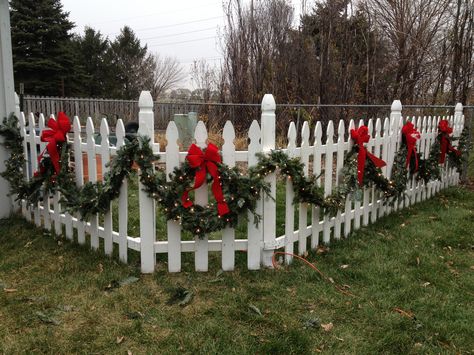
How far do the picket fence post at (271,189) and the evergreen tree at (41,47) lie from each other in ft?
96.3

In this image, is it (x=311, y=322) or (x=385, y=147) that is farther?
(x=385, y=147)

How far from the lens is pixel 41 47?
1174 inches

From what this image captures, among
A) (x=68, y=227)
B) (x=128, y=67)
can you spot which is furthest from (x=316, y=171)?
(x=128, y=67)

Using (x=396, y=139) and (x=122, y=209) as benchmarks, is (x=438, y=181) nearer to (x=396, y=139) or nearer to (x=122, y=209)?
(x=396, y=139)

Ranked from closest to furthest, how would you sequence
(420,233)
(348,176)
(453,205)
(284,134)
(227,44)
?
1. (348,176)
2. (420,233)
3. (453,205)
4. (284,134)
5. (227,44)

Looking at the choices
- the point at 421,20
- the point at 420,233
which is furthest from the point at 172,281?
the point at 421,20

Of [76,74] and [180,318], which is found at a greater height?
[76,74]

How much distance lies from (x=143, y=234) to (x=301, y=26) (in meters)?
8.43

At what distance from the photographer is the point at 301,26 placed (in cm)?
1044

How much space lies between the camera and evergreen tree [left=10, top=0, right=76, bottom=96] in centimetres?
2886

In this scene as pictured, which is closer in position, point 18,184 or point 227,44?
point 18,184

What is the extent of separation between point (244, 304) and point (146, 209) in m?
1.11

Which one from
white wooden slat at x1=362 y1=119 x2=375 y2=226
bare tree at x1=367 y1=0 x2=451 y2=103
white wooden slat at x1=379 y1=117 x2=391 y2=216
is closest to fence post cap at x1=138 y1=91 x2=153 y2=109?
white wooden slat at x1=362 y1=119 x2=375 y2=226

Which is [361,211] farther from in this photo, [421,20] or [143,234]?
[421,20]
